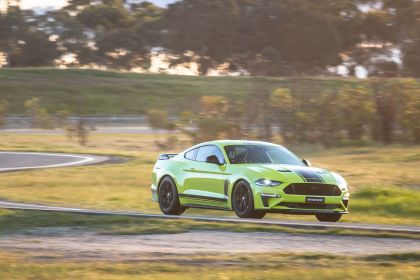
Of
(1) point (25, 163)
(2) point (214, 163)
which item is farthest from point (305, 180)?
(1) point (25, 163)

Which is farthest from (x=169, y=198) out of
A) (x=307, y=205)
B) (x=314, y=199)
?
(x=314, y=199)

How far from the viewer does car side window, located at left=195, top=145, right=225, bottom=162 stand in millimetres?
19375

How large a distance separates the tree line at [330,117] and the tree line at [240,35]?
157 feet

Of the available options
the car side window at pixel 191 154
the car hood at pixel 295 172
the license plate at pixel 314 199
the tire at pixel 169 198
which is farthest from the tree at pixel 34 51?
the license plate at pixel 314 199

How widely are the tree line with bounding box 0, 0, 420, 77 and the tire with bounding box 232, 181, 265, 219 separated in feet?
246

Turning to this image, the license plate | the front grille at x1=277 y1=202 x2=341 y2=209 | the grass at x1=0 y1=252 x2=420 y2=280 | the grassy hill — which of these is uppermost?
the grassy hill

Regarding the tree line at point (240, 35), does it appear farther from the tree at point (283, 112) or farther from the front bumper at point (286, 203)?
the front bumper at point (286, 203)

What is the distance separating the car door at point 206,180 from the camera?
19031 millimetres

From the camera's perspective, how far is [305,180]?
1827cm

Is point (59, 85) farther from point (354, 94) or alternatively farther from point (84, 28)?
point (354, 94)

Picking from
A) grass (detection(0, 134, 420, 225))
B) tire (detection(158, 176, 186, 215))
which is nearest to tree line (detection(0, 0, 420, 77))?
→ grass (detection(0, 134, 420, 225))

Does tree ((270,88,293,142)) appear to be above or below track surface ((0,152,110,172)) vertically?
above

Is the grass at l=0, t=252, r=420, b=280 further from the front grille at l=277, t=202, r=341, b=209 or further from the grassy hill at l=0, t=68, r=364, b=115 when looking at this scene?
the grassy hill at l=0, t=68, r=364, b=115

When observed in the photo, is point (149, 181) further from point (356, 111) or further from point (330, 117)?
point (356, 111)
